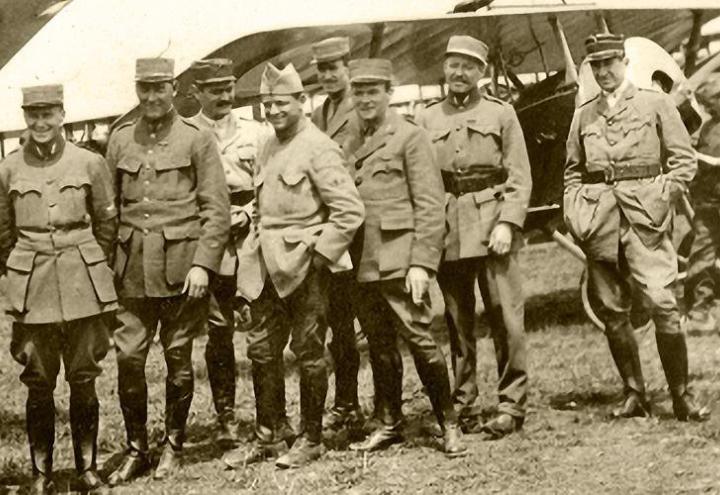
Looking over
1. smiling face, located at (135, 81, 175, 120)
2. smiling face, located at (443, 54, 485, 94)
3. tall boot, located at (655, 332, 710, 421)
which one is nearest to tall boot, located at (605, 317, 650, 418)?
tall boot, located at (655, 332, 710, 421)

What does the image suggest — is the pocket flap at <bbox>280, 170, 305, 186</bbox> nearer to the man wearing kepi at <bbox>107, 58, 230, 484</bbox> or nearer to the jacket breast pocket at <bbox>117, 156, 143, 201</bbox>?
the man wearing kepi at <bbox>107, 58, 230, 484</bbox>

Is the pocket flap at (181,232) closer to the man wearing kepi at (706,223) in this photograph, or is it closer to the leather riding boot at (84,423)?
the leather riding boot at (84,423)

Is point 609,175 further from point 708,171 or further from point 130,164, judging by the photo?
point 708,171

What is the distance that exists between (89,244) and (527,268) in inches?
371

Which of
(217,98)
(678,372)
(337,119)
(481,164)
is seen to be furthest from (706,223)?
(217,98)

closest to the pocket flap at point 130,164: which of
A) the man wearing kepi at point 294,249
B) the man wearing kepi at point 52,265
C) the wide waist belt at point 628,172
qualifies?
the man wearing kepi at point 52,265

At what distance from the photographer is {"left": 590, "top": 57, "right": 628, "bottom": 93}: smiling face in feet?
19.1

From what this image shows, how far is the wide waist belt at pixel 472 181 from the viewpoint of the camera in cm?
591

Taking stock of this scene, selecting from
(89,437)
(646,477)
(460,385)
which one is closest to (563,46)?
(460,385)

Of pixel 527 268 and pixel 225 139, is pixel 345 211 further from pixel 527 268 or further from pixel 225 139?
pixel 527 268

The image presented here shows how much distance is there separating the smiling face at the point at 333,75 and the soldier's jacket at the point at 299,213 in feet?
1.78

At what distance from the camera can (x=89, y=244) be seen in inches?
201

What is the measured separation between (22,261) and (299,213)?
1.34 metres

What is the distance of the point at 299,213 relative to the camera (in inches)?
207
